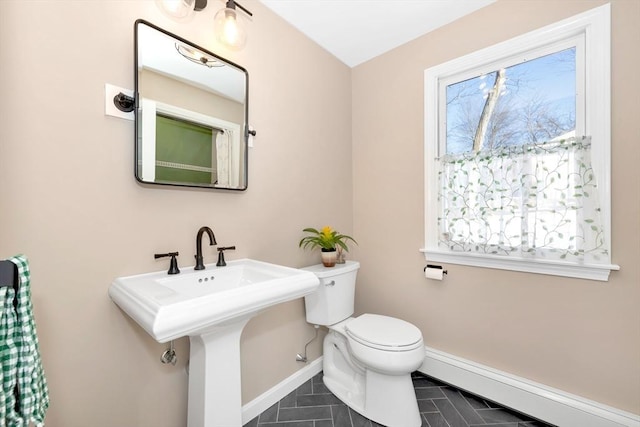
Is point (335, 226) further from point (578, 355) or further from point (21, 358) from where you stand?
point (21, 358)

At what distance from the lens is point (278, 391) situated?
166 centimetres

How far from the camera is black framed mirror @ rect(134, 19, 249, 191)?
1134 mm

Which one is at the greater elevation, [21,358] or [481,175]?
[481,175]

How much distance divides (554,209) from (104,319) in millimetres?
2192

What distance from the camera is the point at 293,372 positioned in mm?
1783

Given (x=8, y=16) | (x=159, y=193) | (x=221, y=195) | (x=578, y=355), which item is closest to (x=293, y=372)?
(x=221, y=195)

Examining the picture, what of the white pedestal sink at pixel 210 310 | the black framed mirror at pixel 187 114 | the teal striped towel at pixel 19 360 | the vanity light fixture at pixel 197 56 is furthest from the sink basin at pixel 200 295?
the vanity light fixture at pixel 197 56

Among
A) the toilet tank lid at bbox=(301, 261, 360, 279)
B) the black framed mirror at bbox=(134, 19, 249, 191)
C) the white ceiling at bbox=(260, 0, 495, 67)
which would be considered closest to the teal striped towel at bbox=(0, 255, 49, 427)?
the black framed mirror at bbox=(134, 19, 249, 191)

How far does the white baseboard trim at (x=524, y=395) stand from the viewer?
1323 mm

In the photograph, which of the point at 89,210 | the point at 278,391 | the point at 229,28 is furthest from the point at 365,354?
the point at 229,28

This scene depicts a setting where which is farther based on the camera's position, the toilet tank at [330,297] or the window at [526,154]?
the toilet tank at [330,297]

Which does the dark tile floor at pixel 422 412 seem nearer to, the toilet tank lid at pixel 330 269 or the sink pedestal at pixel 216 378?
the sink pedestal at pixel 216 378

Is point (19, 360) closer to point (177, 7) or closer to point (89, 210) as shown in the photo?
point (89, 210)

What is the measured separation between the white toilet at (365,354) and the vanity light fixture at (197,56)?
130cm
